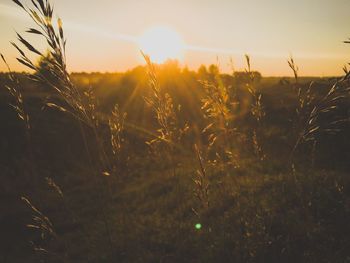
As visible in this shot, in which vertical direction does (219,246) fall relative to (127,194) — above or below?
above

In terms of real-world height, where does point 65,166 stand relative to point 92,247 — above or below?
below

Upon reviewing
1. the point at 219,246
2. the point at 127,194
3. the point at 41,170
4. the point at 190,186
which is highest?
the point at 219,246

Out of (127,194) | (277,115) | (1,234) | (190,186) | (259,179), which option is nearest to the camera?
(259,179)

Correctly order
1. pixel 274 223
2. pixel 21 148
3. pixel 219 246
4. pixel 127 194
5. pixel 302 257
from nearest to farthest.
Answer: pixel 302 257, pixel 219 246, pixel 274 223, pixel 127 194, pixel 21 148

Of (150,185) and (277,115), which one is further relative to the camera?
(277,115)

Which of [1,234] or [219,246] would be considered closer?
[219,246]

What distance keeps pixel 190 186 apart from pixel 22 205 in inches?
317

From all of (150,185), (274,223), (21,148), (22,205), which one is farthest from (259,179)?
(21,148)

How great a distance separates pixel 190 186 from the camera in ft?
27.8

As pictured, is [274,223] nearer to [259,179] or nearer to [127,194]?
[259,179]

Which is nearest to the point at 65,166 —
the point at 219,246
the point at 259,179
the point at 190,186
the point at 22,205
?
the point at 22,205

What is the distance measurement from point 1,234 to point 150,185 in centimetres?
517

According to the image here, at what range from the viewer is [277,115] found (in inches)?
991

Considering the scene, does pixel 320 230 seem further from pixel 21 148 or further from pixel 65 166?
pixel 21 148
